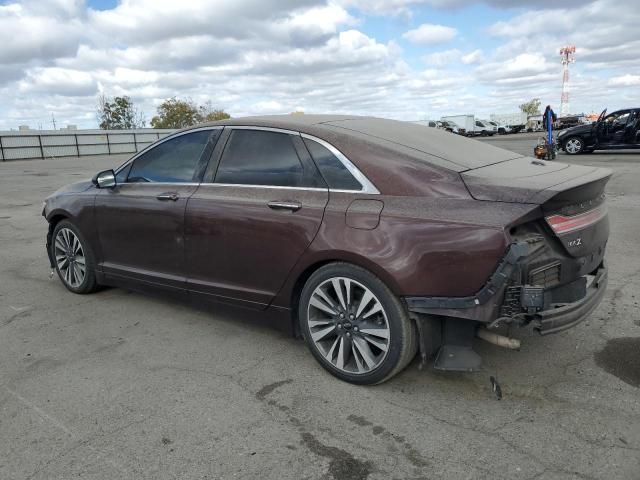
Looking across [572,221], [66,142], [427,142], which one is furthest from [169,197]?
[66,142]

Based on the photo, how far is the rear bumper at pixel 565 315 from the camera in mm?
2898

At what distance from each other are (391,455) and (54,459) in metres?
1.69

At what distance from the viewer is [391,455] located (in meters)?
2.66

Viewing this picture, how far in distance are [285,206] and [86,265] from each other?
255cm

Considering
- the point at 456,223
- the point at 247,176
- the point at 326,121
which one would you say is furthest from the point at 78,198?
the point at 456,223

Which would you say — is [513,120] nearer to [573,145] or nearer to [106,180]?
[573,145]

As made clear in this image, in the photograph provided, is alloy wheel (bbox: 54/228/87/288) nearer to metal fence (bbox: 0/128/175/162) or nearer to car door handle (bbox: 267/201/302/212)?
car door handle (bbox: 267/201/302/212)

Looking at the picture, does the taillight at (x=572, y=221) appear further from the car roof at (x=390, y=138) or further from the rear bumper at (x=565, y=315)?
the car roof at (x=390, y=138)

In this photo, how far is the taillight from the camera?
2.97 m

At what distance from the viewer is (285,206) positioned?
349 centimetres

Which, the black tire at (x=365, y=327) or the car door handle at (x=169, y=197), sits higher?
the car door handle at (x=169, y=197)

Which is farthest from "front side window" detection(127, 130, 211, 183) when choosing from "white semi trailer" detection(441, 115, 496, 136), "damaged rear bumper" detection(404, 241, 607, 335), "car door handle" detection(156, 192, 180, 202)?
"white semi trailer" detection(441, 115, 496, 136)

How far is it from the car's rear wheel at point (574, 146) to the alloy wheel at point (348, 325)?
2001 cm

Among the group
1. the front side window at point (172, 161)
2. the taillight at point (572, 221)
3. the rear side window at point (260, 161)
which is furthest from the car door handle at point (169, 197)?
the taillight at point (572, 221)
